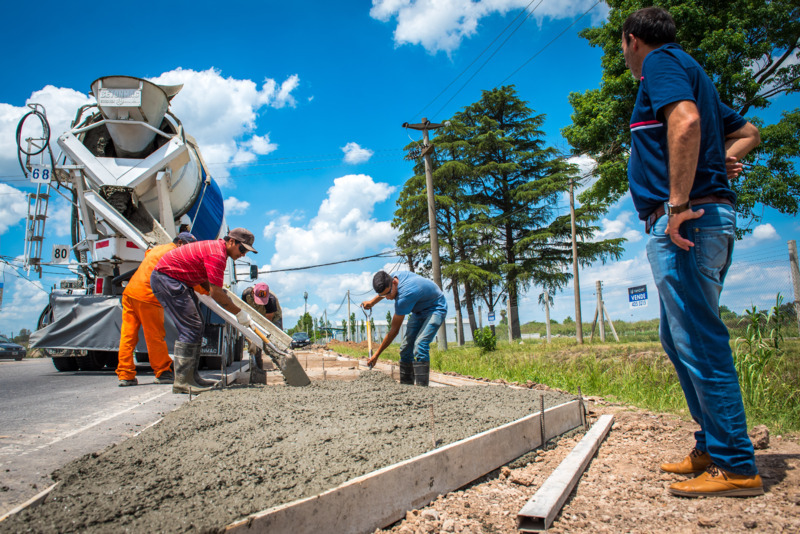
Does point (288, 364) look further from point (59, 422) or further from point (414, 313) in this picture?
point (59, 422)

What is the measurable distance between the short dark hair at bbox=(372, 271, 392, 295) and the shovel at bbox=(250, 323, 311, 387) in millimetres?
1104

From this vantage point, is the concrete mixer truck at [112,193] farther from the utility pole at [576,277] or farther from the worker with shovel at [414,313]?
the utility pole at [576,277]

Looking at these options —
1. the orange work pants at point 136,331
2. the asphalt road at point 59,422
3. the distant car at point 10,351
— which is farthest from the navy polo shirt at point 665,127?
the distant car at point 10,351

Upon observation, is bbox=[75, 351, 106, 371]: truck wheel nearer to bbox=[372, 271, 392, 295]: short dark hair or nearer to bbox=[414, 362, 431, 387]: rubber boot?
bbox=[372, 271, 392, 295]: short dark hair

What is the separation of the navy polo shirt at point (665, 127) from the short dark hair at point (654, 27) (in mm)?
55

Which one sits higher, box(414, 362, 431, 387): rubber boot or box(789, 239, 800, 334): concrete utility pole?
box(789, 239, 800, 334): concrete utility pole

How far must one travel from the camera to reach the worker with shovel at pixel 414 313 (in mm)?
4906

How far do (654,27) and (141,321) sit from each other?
17.8 feet

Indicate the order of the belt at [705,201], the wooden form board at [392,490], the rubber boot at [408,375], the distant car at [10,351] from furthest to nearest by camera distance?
the distant car at [10,351] < the rubber boot at [408,375] < the belt at [705,201] < the wooden form board at [392,490]

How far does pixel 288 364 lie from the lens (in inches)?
178

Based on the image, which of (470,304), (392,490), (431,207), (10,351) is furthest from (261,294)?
(10,351)

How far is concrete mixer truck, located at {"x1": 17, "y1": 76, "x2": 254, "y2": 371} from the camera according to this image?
6660mm

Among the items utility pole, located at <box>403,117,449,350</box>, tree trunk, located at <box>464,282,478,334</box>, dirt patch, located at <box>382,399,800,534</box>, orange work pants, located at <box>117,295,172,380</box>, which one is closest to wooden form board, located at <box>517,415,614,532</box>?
dirt patch, located at <box>382,399,800,534</box>

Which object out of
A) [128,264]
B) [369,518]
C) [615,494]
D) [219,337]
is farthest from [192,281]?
[615,494]
